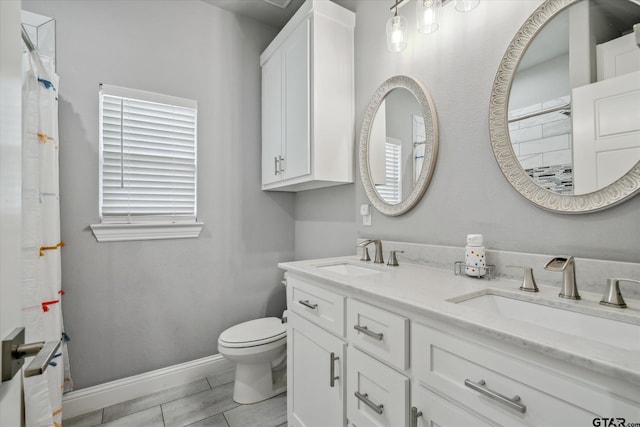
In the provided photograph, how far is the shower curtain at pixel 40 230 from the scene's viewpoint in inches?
50.8

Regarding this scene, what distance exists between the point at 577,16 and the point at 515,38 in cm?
19

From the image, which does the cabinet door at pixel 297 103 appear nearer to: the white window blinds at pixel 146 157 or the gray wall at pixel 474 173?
the gray wall at pixel 474 173

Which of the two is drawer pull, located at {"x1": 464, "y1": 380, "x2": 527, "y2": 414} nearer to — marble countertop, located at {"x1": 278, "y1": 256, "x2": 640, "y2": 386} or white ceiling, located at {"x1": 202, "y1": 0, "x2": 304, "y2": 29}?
marble countertop, located at {"x1": 278, "y1": 256, "x2": 640, "y2": 386}

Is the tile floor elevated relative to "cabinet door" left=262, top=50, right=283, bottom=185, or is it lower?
lower

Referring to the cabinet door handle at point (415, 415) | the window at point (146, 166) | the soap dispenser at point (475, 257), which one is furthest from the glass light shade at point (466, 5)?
the window at point (146, 166)

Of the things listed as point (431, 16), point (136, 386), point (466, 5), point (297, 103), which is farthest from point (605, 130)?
point (136, 386)

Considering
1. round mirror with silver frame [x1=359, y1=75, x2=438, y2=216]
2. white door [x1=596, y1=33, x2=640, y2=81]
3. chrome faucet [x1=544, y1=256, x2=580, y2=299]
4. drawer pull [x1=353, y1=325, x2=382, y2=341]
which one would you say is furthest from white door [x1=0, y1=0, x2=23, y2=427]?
white door [x1=596, y1=33, x2=640, y2=81]

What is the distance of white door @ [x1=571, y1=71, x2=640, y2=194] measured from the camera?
925 mm

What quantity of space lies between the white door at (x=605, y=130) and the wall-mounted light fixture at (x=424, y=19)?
1.88 feet

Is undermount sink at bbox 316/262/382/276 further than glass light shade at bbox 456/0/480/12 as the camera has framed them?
Yes

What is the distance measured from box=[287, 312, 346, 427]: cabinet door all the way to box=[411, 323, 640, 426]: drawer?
42cm

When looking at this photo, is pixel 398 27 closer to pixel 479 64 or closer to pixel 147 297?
pixel 479 64

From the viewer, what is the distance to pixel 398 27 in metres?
1.44

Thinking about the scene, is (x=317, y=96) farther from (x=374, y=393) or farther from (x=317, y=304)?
(x=374, y=393)
